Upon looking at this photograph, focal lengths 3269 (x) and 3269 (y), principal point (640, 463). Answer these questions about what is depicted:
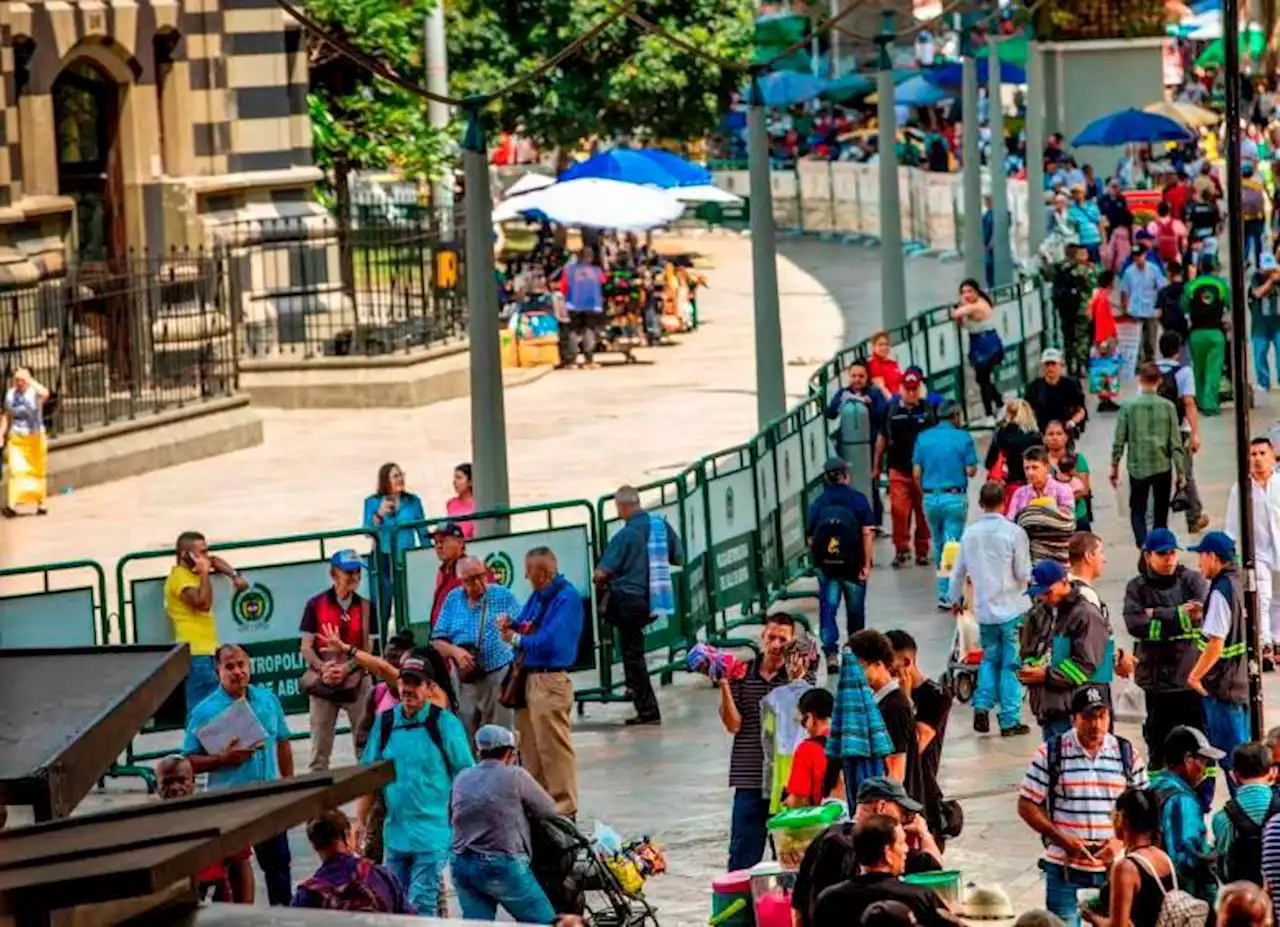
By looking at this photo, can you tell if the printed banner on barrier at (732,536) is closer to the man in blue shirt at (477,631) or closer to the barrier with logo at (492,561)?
the barrier with logo at (492,561)

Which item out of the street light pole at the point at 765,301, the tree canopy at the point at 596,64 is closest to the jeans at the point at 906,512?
the street light pole at the point at 765,301

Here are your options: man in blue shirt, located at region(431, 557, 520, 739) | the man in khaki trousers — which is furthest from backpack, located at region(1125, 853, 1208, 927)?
man in blue shirt, located at region(431, 557, 520, 739)

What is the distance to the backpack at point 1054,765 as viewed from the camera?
41.7 feet

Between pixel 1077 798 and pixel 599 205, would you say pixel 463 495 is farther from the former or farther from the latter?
pixel 599 205

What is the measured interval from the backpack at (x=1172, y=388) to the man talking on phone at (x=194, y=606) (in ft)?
28.4

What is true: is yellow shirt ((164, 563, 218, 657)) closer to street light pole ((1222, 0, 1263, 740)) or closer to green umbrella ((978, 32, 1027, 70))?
street light pole ((1222, 0, 1263, 740))

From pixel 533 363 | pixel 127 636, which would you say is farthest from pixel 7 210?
pixel 127 636

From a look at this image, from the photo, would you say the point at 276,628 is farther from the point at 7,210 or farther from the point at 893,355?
the point at 7,210

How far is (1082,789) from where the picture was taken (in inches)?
498

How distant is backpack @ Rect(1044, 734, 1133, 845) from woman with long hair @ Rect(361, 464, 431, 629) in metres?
6.37

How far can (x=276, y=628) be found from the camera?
733 inches

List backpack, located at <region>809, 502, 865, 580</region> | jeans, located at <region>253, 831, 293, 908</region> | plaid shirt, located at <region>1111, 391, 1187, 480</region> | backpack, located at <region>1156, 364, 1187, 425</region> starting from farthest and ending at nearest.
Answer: backpack, located at <region>1156, 364, 1187, 425</region>
plaid shirt, located at <region>1111, 391, 1187, 480</region>
backpack, located at <region>809, 502, 865, 580</region>
jeans, located at <region>253, 831, 293, 908</region>

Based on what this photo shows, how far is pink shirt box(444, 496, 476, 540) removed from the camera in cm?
1986

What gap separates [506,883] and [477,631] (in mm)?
4401
